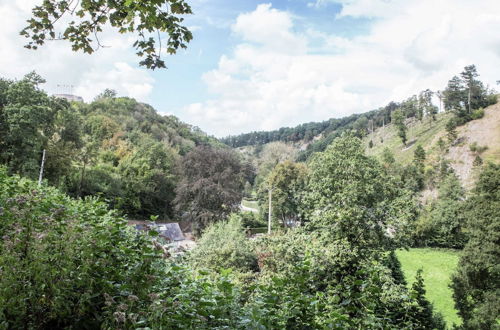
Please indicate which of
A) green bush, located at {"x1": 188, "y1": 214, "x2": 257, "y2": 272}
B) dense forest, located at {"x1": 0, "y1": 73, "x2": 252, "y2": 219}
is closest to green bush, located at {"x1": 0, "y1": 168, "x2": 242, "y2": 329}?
green bush, located at {"x1": 188, "y1": 214, "x2": 257, "y2": 272}

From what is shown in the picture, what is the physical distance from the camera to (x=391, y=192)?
1459 centimetres

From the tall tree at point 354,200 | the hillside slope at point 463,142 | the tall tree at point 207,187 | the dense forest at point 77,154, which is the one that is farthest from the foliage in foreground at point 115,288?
the hillside slope at point 463,142

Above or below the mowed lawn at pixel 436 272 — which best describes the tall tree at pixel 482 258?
above

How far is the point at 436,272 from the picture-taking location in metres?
24.2

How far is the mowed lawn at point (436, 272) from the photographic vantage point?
17.5 meters

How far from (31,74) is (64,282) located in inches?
1152

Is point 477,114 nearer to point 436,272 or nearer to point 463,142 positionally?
point 463,142

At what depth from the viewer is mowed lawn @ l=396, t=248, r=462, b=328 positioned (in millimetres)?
17486

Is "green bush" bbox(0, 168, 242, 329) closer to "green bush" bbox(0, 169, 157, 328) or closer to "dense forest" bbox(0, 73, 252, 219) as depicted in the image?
"green bush" bbox(0, 169, 157, 328)

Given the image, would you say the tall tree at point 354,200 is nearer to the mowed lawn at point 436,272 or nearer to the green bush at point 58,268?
the mowed lawn at point 436,272

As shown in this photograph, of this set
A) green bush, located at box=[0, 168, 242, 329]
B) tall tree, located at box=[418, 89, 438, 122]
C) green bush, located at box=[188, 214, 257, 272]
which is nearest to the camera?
green bush, located at box=[0, 168, 242, 329]

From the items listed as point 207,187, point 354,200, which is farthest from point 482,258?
point 207,187

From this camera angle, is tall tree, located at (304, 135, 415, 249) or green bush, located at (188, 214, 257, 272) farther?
green bush, located at (188, 214, 257, 272)

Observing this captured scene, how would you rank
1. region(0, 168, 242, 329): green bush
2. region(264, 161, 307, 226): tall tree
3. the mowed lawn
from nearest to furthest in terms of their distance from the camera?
region(0, 168, 242, 329): green bush → the mowed lawn → region(264, 161, 307, 226): tall tree
